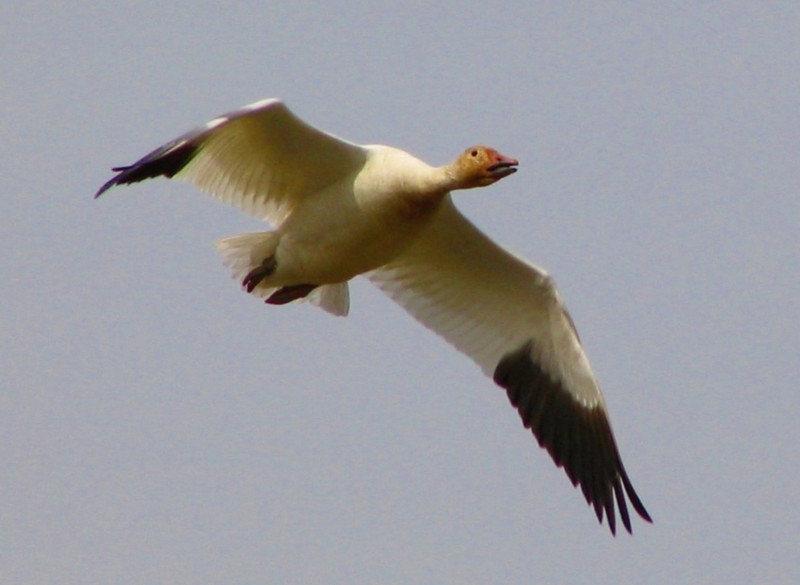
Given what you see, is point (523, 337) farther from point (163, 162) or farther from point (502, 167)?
point (163, 162)

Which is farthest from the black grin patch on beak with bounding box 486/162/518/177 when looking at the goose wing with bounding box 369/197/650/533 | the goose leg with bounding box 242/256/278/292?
the goose leg with bounding box 242/256/278/292

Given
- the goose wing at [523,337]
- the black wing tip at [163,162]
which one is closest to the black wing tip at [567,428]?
the goose wing at [523,337]

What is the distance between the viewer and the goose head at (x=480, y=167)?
1172cm

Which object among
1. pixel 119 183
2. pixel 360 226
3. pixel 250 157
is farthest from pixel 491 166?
pixel 119 183

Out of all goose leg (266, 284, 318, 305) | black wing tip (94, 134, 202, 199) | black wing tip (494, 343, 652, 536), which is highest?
black wing tip (94, 134, 202, 199)

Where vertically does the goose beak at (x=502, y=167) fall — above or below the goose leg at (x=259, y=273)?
above

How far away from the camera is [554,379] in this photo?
1348cm

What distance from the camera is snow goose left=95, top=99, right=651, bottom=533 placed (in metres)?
11.8

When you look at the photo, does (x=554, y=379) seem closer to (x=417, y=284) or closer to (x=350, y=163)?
(x=417, y=284)

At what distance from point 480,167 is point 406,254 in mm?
1882

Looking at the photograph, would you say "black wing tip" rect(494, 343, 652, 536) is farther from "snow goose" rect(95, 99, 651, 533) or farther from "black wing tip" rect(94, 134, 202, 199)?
"black wing tip" rect(94, 134, 202, 199)

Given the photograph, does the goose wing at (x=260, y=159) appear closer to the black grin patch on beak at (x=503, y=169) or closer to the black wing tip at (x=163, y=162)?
the black wing tip at (x=163, y=162)

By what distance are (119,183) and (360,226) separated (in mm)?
1974

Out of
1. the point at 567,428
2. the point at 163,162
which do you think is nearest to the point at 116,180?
the point at 163,162
